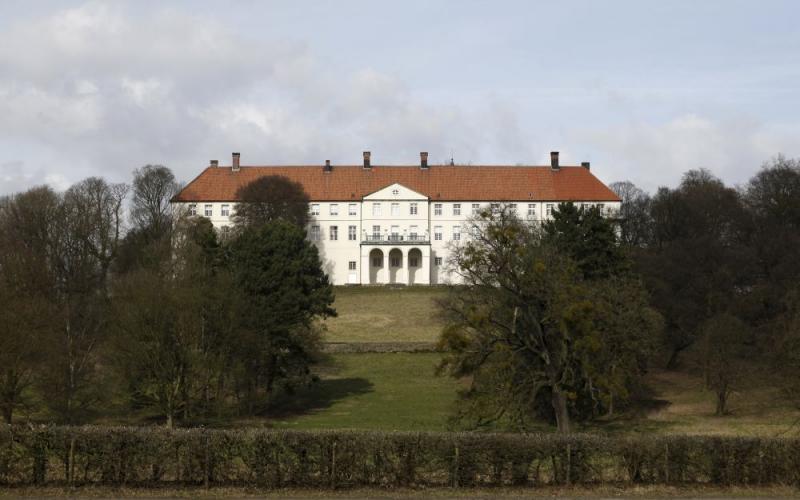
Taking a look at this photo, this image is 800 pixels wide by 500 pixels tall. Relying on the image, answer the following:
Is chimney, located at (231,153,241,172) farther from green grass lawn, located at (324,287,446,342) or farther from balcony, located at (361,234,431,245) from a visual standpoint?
green grass lawn, located at (324,287,446,342)

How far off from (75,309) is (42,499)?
760 inches

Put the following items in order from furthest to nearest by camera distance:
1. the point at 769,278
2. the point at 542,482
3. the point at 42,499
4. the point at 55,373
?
the point at 769,278 < the point at 55,373 < the point at 542,482 < the point at 42,499

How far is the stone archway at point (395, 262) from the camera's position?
260 feet

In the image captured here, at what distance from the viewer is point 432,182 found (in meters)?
81.6

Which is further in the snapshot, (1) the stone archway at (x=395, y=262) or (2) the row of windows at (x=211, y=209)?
(2) the row of windows at (x=211, y=209)

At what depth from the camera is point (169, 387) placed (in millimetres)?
29203

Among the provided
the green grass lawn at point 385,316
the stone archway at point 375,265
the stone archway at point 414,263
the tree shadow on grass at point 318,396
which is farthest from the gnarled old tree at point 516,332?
the stone archway at point 375,265

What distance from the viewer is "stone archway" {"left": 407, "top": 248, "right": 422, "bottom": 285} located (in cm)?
7925

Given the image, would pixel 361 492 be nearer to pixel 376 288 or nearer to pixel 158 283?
pixel 158 283

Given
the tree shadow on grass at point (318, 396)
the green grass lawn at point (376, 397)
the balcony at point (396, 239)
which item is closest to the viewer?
the green grass lawn at point (376, 397)

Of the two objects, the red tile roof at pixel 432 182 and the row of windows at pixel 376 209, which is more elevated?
the red tile roof at pixel 432 182

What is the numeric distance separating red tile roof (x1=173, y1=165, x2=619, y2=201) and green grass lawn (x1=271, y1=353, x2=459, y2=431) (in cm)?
3537

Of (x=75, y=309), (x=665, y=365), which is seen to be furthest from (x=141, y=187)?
(x=665, y=365)

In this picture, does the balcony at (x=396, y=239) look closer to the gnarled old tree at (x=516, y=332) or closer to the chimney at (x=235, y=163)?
the chimney at (x=235, y=163)
